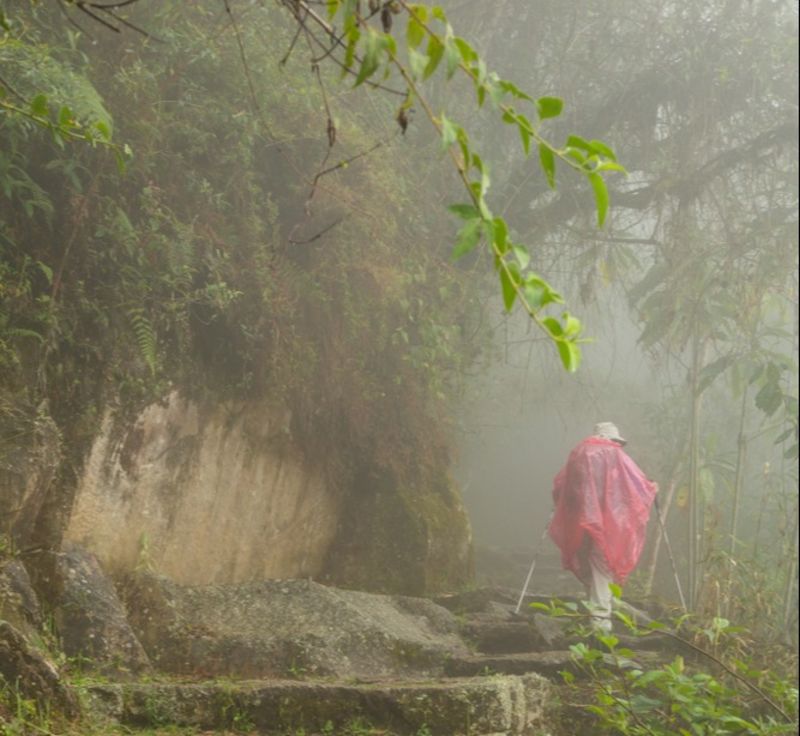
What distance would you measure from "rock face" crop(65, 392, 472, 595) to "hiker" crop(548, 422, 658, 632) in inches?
41.6

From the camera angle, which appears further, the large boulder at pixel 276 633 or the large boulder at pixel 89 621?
the large boulder at pixel 276 633

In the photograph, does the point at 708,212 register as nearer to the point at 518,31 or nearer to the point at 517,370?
the point at 518,31

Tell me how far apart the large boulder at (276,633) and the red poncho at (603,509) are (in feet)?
5.96

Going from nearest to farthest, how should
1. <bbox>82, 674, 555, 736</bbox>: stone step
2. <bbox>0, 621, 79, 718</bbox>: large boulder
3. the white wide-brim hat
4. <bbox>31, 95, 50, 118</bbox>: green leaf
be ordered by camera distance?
<bbox>31, 95, 50, 118</bbox>: green leaf, <bbox>0, 621, 79, 718</bbox>: large boulder, <bbox>82, 674, 555, 736</bbox>: stone step, the white wide-brim hat

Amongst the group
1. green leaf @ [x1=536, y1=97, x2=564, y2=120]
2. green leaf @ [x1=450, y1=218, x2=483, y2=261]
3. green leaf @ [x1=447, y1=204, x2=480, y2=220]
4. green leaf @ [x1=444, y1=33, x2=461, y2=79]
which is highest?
green leaf @ [x1=444, y1=33, x2=461, y2=79]

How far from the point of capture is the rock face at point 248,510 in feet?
18.5

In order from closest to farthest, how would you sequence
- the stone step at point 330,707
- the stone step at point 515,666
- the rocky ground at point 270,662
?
the rocky ground at point 270,662 < the stone step at point 330,707 < the stone step at point 515,666

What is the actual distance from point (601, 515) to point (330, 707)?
4030mm

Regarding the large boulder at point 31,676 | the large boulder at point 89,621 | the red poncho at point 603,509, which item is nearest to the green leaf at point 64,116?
the large boulder at point 31,676

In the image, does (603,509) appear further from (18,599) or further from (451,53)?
(451,53)

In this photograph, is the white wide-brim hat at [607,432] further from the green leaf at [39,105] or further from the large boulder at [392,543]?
the green leaf at [39,105]

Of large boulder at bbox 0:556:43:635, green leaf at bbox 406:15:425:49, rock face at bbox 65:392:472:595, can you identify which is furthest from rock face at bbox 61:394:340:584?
green leaf at bbox 406:15:425:49

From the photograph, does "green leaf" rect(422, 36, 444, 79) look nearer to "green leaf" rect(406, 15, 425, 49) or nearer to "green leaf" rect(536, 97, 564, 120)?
"green leaf" rect(406, 15, 425, 49)

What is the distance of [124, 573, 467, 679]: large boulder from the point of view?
5.11 meters
